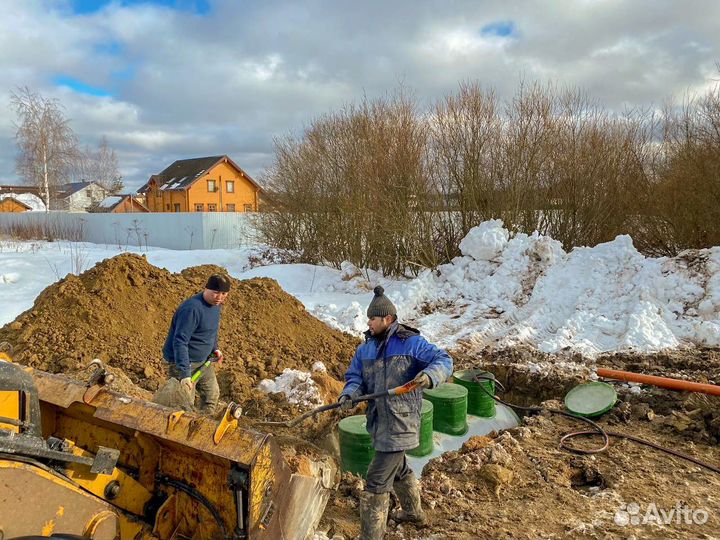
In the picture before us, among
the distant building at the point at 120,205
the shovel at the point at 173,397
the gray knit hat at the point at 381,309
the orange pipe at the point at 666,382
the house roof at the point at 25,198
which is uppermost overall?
the house roof at the point at 25,198

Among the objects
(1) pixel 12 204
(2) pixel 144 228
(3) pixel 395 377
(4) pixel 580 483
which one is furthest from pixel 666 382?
(1) pixel 12 204

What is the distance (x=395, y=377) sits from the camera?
3.67 m

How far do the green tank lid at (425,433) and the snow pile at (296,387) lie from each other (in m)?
1.45

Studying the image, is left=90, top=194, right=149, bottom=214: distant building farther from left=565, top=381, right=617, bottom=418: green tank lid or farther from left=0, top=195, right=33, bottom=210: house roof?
left=565, top=381, right=617, bottom=418: green tank lid

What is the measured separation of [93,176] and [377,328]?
52673 millimetres

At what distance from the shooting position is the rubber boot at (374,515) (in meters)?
3.55

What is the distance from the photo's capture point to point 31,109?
3081 centimetres

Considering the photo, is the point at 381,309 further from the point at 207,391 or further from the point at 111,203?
the point at 111,203

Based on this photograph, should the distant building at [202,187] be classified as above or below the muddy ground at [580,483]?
above

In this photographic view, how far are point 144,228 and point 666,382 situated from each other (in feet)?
84.4

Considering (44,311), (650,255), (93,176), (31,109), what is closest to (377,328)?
(44,311)

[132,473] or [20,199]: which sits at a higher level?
[20,199]

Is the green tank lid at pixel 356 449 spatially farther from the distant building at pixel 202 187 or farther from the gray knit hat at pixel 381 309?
the distant building at pixel 202 187

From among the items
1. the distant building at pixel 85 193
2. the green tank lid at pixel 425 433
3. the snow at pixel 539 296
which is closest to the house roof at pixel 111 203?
the distant building at pixel 85 193
